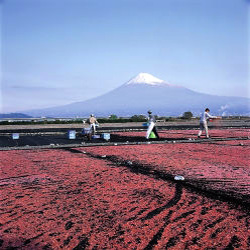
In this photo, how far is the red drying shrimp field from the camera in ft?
16.6

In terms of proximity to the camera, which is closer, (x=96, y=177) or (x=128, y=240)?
(x=128, y=240)

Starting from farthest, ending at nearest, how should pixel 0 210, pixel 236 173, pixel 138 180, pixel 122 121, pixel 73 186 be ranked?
pixel 122 121, pixel 236 173, pixel 138 180, pixel 73 186, pixel 0 210

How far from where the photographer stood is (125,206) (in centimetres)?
671

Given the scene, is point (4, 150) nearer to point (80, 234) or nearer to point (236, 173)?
point (236, 173)

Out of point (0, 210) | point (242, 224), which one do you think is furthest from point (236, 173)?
point (0, 210)

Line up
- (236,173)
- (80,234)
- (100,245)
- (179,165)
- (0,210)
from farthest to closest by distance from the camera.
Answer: (179,165) → (236,173) → (0,210) → (80,234) → (100,245)

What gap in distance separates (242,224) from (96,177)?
4783mm

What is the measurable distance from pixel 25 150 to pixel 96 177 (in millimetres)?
8547

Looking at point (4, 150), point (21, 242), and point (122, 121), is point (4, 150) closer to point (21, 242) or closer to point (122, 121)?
point (21, 242)

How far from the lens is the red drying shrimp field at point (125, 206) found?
5.05 m

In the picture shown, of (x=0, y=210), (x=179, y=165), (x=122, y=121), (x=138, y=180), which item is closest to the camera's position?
(x=0, y=210)

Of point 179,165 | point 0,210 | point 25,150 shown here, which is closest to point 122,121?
point 25,150

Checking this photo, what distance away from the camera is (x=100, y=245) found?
4.88 metres

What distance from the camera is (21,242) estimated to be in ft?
16.4
